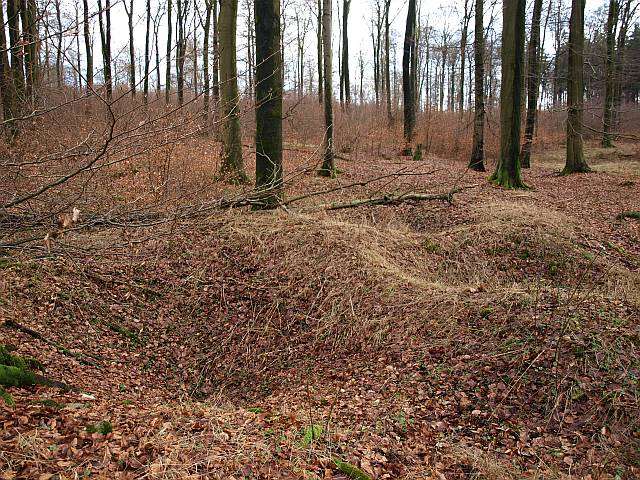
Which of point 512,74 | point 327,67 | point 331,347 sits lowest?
point 331,347

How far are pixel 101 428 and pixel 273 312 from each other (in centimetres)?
307

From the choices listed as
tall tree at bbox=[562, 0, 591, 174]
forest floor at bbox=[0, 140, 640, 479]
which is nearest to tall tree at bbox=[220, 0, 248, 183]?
forest floor at bbox=[0, 140, 640, 479]

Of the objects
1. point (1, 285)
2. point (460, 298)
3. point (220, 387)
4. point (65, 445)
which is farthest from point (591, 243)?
point (1, 285)

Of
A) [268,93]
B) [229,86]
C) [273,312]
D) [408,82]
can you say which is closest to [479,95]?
[408,82]

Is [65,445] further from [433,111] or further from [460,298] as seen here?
[433,111]

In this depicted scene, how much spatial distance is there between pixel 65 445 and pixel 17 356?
1.71 metres

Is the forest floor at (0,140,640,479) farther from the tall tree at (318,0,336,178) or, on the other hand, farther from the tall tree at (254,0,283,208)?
the tall tree at (318,0,336,178)

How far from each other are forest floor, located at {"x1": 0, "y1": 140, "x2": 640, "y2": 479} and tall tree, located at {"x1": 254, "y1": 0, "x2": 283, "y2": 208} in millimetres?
935

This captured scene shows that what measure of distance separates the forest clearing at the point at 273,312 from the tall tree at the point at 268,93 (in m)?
0.04

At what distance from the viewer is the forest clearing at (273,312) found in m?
3.32

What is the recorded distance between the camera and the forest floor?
10.8 ft

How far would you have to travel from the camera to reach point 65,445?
295 cm

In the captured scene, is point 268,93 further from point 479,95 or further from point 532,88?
point 532,88

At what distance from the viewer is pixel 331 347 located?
5.52 meters
